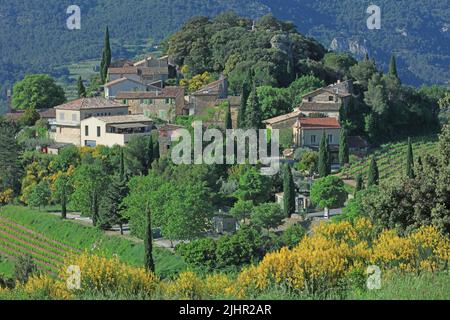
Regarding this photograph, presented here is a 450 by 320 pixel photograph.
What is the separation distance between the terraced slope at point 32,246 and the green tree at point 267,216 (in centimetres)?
596

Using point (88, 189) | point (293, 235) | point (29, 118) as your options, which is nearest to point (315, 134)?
point (88, 189)

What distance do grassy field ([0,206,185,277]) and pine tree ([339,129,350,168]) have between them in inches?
399

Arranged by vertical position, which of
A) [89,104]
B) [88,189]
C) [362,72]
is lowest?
[88,189]

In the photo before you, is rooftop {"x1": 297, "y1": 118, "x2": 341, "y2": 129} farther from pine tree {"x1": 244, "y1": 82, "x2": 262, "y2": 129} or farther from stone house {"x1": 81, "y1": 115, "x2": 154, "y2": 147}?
stone house {"x1": 81, "y1": 115, "x2": 154, "y2": 147}

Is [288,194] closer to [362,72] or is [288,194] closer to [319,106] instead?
[319,106]

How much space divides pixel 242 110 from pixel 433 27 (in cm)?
5328

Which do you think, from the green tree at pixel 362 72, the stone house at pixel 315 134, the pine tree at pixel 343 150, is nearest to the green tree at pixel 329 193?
the pine tree at pixel 343 150

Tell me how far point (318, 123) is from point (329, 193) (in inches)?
293

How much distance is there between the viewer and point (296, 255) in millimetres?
16266

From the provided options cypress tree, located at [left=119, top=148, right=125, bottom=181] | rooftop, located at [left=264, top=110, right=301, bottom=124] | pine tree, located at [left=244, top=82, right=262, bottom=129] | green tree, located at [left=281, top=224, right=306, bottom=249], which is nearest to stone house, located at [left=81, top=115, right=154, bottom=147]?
cypress tree, located at [left=119, top=148, right=125, bottom=181]

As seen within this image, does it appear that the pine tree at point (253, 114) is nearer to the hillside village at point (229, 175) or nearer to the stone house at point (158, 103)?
the hillside village at point (229, 175)

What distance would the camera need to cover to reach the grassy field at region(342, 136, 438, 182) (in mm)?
37562

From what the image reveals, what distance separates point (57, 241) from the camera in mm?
34562

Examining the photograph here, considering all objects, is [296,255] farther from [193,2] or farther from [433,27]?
[193,2]
